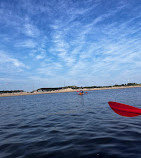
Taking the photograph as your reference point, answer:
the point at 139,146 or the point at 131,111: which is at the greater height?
the point at 131,111

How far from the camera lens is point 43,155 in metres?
4.38

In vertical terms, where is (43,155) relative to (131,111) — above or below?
below

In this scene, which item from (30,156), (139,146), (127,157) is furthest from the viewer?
(139,146)

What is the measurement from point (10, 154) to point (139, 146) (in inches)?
201

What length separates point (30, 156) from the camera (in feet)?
14.3

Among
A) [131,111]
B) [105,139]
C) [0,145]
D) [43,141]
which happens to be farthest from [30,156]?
[131,111]

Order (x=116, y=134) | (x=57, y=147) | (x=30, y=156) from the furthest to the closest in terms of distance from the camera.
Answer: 1. (x=116, y=134)
2. (x=57, y=147)
3. (x=30, y=156)

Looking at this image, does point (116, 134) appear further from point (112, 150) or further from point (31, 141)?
point (31, 141)

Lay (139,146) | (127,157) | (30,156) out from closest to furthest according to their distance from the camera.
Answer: (127,157), (30,156), (139,146)

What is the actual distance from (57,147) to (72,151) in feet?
2.50

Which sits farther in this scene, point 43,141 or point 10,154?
point 43,141

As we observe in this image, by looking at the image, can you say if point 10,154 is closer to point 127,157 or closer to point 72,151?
point 72,151

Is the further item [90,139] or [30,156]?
[90,139]

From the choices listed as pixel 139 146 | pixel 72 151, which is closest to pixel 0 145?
pixel 72 151
